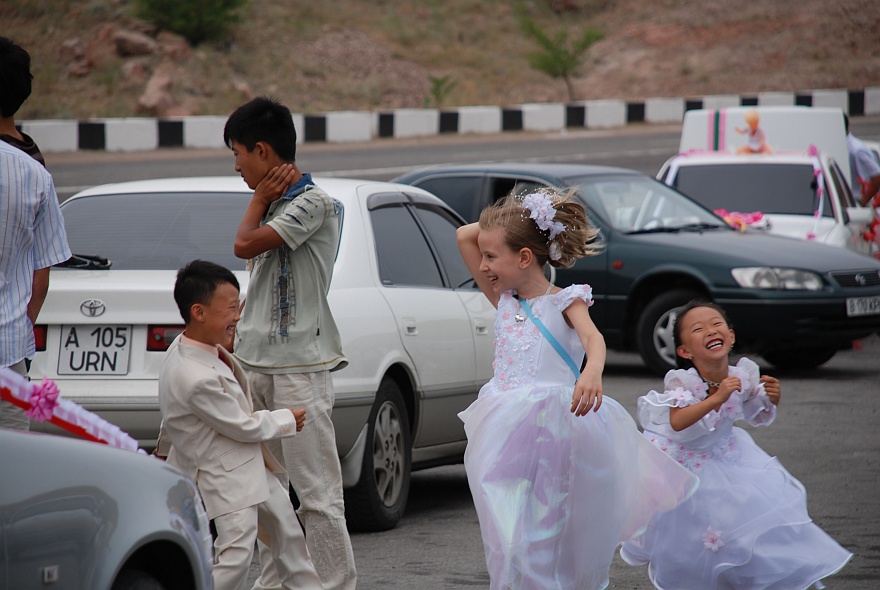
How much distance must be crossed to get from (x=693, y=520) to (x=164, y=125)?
21.5m

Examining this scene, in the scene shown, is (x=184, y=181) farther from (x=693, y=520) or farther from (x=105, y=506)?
(x=105, y=506)

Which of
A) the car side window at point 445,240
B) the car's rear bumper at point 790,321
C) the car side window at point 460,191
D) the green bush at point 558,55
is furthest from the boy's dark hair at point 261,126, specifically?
the green bush at point 558,55

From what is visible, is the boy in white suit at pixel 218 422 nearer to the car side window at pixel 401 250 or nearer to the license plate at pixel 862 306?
the car side window at pixel 401 250

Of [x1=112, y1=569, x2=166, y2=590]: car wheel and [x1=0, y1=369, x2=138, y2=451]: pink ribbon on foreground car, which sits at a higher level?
[x1=0, y1=369, x2=138, y2=451]: pink ribbon on foreground car

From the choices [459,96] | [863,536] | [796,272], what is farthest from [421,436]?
[459,96]

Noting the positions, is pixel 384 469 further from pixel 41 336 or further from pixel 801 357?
pixel 801 357

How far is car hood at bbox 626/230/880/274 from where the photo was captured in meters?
11.1

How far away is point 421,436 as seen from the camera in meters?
6.54

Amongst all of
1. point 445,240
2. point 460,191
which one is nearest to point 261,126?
point 445,240

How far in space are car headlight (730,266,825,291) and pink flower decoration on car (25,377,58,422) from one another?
323 inches

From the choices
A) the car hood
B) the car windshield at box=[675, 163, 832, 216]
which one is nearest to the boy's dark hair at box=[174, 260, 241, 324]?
the car hood

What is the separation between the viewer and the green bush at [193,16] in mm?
31688

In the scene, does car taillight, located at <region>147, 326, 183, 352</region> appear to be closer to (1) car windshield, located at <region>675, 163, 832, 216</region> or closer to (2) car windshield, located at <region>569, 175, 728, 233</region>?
(2) car windshield, located at <region>569, 175, 728, 233</region>

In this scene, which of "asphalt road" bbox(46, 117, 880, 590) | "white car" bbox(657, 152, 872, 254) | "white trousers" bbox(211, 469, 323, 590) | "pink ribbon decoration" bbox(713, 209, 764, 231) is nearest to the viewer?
"white trousers" bbox(211, 469, 323, 590)
